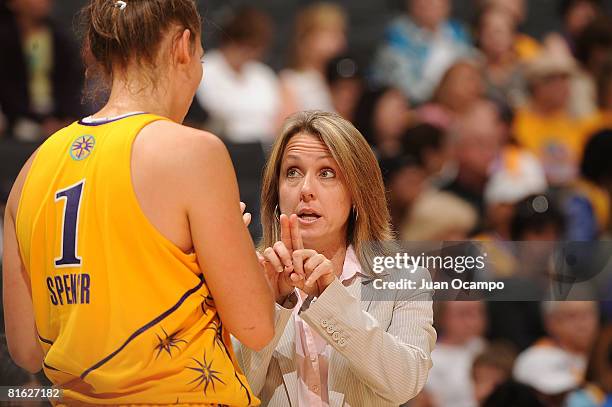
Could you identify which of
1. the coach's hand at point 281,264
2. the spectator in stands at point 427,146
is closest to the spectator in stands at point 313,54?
the spectator in stands at point 427,146

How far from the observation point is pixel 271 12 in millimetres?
8469

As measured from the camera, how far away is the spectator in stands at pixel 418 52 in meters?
7.43

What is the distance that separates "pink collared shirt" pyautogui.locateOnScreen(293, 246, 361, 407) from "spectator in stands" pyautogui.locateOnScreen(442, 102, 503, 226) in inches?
131

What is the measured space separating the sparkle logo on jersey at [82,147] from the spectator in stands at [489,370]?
3.07 meters

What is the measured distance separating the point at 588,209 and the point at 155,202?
4.35 m

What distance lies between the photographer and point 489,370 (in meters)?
5.01

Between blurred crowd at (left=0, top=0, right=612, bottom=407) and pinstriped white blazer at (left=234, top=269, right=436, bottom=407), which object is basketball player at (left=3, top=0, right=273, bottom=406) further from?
blurred crowd at (left=0, top=0, right=612, bottom=407)

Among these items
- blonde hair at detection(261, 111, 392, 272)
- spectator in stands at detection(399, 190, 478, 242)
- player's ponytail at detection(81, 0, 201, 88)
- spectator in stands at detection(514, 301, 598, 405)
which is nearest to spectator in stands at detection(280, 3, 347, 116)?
spectator in stands at detection(399, 190, 478, 242)

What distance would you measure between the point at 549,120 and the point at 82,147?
530 cm

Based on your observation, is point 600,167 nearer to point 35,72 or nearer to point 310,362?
point 35,72

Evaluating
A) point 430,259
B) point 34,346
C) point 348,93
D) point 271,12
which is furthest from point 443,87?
point 34,346

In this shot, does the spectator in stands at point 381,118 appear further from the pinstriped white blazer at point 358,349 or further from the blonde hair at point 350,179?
the pinstriped white blazer at point 358,349

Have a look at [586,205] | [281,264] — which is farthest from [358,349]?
[586,205]

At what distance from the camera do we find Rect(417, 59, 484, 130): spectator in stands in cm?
684
